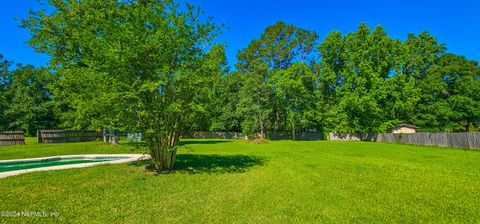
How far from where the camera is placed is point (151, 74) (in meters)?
7.86

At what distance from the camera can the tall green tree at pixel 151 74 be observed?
7.31 m

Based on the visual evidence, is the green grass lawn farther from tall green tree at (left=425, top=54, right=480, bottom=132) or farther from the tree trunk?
tall green tree at (left=425, top=54, right=480, bottom=132)

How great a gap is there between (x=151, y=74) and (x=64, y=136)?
813 inches

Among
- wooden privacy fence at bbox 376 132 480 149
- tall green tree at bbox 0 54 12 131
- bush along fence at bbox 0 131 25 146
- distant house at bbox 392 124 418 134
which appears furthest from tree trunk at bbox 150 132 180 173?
tall green tree at bbox 0 54 12 131

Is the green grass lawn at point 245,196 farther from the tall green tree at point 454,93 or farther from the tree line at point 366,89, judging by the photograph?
the tall green tree at point 454,93

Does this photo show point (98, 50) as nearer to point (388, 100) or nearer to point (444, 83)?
point (388, 100)

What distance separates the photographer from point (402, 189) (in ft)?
20.4

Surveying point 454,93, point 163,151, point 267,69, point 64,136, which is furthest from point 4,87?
point 454,93

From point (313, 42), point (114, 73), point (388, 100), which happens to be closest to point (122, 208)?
point (114, 73)

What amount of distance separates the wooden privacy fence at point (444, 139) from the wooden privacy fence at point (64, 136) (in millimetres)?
28557

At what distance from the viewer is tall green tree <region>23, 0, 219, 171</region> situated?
731 cm

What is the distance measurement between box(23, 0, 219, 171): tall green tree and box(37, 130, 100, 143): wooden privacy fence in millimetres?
17147

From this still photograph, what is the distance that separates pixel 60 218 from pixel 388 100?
37.1 metres

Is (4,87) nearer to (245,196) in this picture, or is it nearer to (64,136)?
(64,136)
